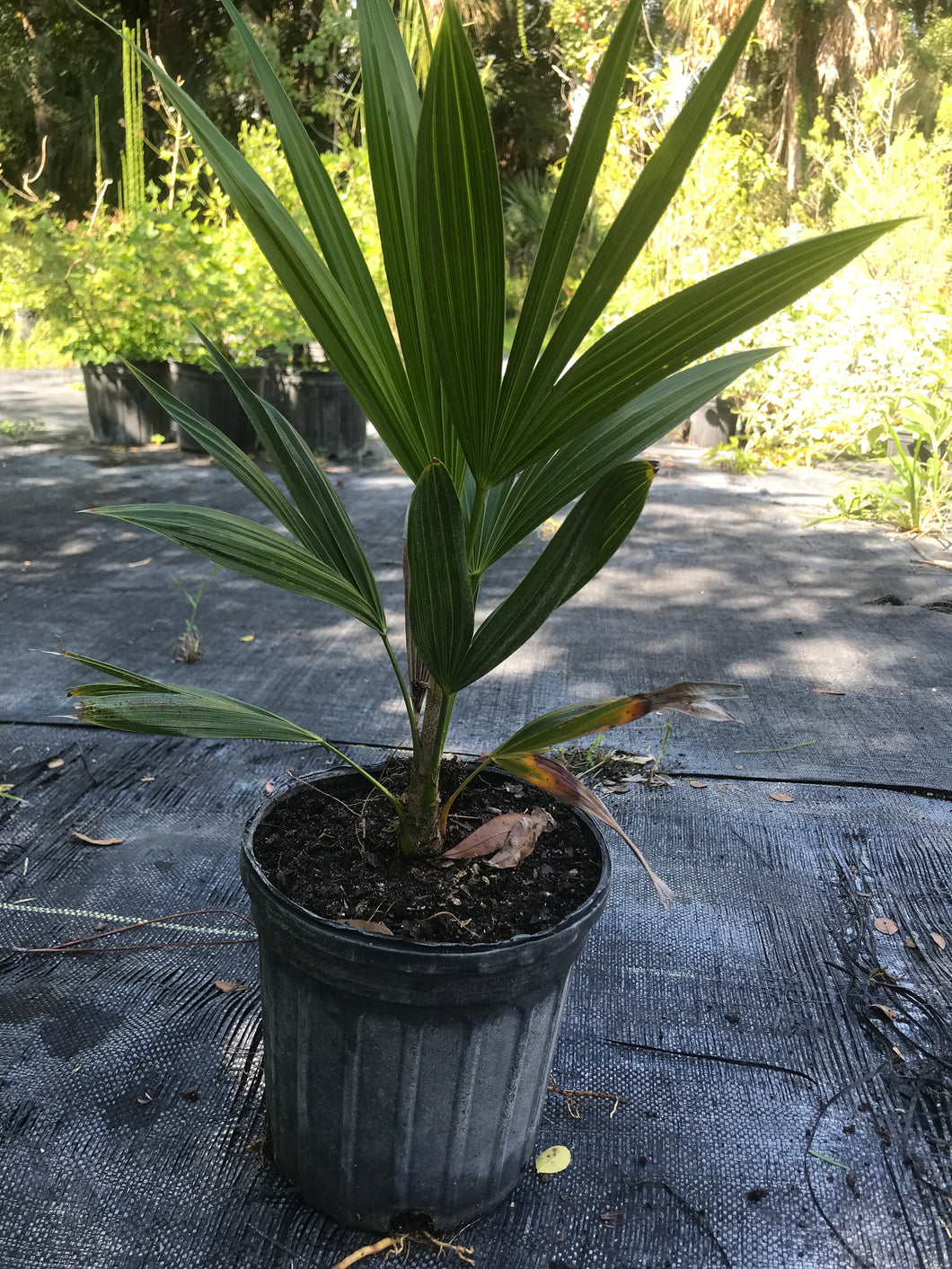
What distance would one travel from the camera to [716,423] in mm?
5742

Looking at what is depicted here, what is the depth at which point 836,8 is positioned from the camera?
1177 cm

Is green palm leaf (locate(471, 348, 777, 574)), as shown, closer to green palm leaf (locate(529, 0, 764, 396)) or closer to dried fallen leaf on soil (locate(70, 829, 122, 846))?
green palm leaf (locate(529, 0, 764, 396))

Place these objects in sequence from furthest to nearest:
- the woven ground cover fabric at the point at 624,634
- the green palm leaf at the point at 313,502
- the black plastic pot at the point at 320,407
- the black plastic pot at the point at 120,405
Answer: the black plastic pot at the point at 120,405
the black plastic pot at the point at 320,407
the woven ground cover fabric at the point at 624,634
the green palm leaf at the point at 313,502

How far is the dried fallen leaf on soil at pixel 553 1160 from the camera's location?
1.17 metres

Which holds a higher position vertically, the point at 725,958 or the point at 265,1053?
the point at 265,1053

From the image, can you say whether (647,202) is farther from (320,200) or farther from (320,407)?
(320,407)

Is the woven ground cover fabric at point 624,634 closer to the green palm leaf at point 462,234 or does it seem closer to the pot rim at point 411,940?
the pot rim at point 411,940

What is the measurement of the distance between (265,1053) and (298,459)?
697 millimetres

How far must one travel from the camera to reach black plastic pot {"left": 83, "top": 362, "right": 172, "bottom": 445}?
5.23 meters

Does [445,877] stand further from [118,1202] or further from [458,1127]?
[118,1202]

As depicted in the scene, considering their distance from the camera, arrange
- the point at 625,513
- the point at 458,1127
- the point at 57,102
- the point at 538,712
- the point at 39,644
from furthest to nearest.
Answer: the point at 57,102 → the point at 39,644 → the point at 538,712 → the point at 458,1127 → the point at 625,513

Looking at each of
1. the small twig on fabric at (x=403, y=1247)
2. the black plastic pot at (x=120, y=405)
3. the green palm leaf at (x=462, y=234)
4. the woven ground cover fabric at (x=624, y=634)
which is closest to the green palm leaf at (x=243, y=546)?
the green palm leaf at (x=462, y=234)

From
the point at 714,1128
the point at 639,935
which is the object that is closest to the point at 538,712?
the point at 639,935

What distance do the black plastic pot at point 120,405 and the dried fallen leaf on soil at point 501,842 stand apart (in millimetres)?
4772
